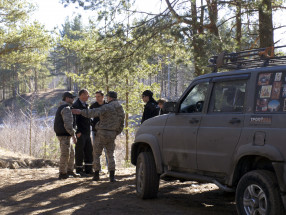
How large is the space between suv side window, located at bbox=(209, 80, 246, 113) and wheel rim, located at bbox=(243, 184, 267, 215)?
102cm

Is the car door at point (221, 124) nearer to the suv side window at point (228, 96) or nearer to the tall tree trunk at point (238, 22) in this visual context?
the suv side window at point (228, 96)

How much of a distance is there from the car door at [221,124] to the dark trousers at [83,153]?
4.85 meters

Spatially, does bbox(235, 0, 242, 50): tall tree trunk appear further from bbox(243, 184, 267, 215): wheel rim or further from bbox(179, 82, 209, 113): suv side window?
bbox(243, 184, 267, 215): wheel rim

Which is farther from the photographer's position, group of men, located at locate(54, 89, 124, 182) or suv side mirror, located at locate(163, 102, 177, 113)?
group of men, located at locate(54, 89, 124, 182)

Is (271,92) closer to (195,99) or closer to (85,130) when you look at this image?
(195,99)

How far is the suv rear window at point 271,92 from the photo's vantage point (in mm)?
4965

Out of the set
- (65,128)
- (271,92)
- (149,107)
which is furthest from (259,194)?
(65,128)

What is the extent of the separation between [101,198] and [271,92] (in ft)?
12.6

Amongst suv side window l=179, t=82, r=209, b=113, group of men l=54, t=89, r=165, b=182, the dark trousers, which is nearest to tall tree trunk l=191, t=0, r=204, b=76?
group of men l=54, t=89, r=165, b=182

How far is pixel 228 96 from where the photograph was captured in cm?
584

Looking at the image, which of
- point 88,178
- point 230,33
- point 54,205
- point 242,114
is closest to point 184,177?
point 242,114

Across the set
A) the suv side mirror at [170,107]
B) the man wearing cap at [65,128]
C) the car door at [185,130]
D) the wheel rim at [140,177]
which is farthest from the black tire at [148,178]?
the man wearing cap at [65,128]

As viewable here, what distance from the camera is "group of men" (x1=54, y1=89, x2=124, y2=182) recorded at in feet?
29.9

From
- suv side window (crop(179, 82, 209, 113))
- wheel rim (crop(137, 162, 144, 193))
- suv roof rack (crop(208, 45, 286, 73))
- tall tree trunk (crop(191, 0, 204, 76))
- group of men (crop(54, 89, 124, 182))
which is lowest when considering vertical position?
wheel rim (crop(137, 162, 144, 193))
